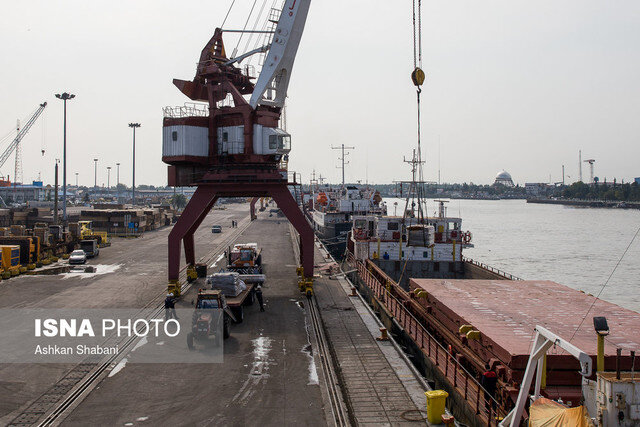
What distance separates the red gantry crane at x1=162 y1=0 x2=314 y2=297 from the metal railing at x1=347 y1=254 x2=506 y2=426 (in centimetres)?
526

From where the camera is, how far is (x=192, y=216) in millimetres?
29578

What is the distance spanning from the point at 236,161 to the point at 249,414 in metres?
20.0

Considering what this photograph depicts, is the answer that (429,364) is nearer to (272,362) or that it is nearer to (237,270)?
(272,362)

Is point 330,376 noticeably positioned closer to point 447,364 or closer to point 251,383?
point 251,383

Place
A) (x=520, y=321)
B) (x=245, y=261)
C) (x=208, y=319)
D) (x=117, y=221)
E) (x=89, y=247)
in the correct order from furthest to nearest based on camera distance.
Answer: (x=117, y=221), (x=89, y=247), (x=245, y=261), (x=208, y=319), (x=520, y=321)

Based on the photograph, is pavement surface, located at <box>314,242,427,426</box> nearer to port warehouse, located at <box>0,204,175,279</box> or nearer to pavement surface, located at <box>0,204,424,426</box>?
pavement surface, located at <box>0,204,424,426</box>

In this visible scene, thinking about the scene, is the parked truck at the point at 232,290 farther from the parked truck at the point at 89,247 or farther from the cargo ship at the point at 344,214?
the cargo ship at the point at 344,214

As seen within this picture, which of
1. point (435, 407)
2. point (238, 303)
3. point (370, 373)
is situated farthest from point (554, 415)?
point (238, 303)

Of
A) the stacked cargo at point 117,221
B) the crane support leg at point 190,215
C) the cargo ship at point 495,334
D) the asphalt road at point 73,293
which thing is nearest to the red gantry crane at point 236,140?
the crane support leg at point 190,215

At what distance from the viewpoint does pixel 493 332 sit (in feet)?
47.5

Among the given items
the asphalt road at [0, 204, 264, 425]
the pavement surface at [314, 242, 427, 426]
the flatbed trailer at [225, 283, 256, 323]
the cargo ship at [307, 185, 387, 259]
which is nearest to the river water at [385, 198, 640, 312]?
the cargo ship at [307, 185, 387, 259]

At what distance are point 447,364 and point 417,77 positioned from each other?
15.3m

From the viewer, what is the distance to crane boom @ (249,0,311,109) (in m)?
29.1

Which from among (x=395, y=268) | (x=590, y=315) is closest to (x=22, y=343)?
(x=590, y=315)
